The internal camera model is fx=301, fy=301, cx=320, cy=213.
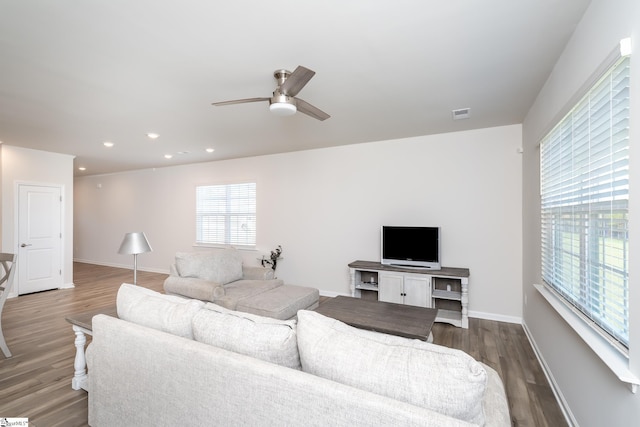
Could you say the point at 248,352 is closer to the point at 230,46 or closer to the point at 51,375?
the point at 230,46

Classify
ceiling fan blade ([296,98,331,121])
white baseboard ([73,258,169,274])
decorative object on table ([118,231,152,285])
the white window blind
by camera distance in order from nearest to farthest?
the white window blind
ceiling fan blade ([296,98,331,121])
decorative object on table ([118,231,152,285])
white baseboard ([73,258,169,274])

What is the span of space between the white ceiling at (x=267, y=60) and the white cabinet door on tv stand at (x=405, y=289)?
2019 millimetres

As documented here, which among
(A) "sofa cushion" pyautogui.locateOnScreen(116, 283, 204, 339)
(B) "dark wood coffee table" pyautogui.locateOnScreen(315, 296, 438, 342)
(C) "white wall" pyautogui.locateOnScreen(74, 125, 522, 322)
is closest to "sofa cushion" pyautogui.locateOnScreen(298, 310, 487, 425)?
(A) "sofa cushion" pyautogui.locateOnScreen(116, 283, 204, 339)

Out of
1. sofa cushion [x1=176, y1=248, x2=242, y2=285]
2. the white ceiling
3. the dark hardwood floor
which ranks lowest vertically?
the dark hardwood floor

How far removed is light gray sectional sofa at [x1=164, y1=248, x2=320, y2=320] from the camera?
318cm

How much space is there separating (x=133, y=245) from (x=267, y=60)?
2.16m

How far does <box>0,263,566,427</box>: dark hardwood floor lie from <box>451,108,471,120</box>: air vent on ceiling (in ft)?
8.45

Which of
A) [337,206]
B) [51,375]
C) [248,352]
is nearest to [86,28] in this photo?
[248,352]

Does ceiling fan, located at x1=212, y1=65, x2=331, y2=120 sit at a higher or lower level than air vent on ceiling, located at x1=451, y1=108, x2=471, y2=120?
lower

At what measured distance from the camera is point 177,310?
1665 millimetres

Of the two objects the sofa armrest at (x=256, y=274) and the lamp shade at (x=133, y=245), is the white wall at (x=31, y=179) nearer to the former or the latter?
the lamp shade at (x=133, y=245)

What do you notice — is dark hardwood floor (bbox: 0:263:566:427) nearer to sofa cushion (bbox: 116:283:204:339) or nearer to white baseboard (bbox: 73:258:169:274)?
sofa cushion (bbox: 116:283:204:339)

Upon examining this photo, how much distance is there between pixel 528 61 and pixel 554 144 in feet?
2.37

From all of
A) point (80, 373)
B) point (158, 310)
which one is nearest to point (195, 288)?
point (80, 373)
